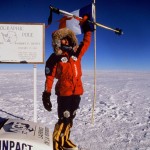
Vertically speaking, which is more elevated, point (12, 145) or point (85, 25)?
point (85, 25)

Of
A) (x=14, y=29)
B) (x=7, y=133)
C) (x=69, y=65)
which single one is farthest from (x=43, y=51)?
(x=7, y=133)

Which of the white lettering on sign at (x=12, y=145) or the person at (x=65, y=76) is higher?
the person at (x=65, y=76)

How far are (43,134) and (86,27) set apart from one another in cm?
223

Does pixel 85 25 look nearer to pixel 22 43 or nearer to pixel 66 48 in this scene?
pixel 66 48

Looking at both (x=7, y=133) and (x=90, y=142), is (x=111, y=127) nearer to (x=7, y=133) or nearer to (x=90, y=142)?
(x=90, y=142)

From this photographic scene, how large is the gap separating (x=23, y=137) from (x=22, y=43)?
2778mm

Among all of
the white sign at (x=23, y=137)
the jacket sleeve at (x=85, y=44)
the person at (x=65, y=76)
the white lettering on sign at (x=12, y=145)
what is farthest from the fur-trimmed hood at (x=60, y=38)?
the white lettering on sign at (x=12, y=145)

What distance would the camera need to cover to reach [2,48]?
16.6 ft

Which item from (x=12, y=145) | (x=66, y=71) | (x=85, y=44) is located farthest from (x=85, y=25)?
(x=12, y=145)

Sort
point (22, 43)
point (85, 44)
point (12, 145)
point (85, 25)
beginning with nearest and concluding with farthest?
point (12, 145) < point (85, 44) < point (85, 25) < point (22, 43)

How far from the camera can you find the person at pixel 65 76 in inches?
165

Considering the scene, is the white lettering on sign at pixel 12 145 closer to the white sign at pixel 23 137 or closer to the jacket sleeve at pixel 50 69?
the white sign at pixel 23 137

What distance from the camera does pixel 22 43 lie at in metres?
5.04

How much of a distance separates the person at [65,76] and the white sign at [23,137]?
1.24 meters
